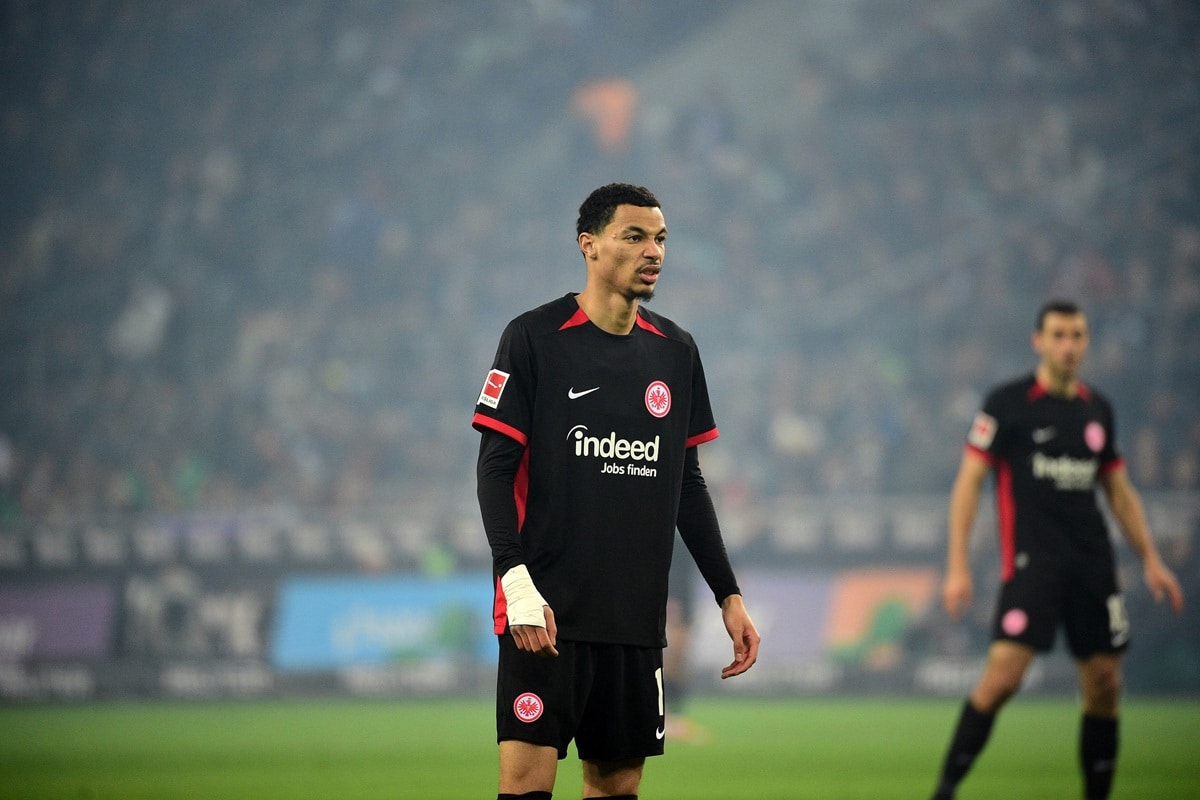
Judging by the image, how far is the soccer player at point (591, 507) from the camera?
13.8 ft

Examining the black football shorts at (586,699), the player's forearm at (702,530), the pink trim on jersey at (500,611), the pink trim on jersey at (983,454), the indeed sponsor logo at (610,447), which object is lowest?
the black football shorts at (586,699)

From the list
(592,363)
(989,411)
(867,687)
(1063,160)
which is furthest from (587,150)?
(592,363)

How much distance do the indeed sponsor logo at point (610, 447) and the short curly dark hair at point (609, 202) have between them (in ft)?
1.96

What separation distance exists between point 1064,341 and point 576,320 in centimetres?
348

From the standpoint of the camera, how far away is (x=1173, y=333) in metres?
19.2

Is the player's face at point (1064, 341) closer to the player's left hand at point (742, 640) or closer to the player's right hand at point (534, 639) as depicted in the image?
the player's left hand at point (742, 640)

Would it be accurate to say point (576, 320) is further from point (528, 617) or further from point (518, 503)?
point (528, 617)

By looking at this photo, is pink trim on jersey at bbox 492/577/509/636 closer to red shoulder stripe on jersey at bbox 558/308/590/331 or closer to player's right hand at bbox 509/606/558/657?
player's right hand at bbox 509/606/558/657

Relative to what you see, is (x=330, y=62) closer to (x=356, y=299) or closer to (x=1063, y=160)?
(x=356, y=299)

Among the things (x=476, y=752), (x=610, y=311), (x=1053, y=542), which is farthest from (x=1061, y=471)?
(x=476, y=752)

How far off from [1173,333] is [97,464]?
13885mm

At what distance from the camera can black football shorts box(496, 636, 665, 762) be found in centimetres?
418

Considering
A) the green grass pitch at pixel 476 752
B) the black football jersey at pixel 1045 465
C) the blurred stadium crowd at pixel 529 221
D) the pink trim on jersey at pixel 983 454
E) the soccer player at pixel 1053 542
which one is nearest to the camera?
the soccer player at pixel 1053 542

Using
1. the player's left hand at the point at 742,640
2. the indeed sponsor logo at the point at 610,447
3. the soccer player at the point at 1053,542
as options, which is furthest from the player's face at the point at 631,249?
the soccer player at the point at 1053,542
